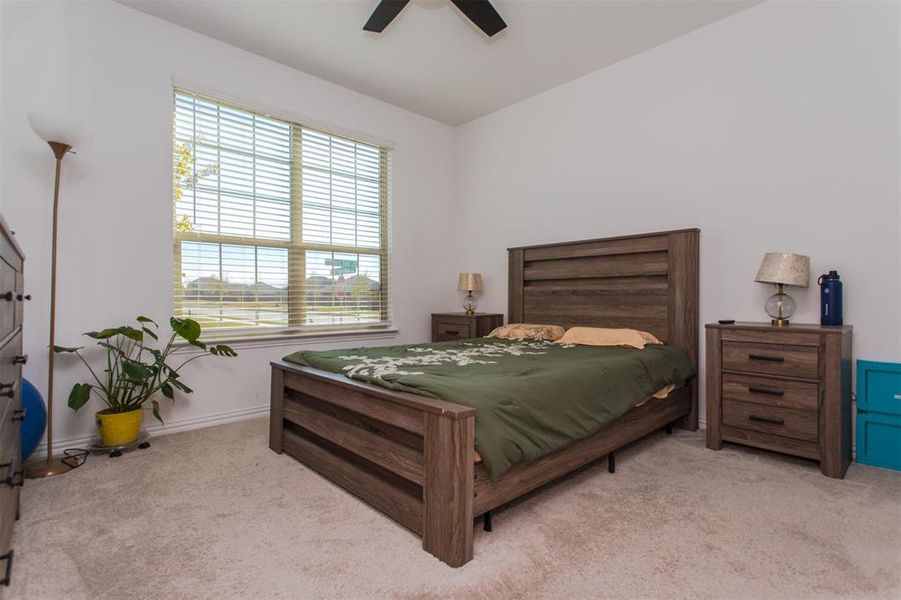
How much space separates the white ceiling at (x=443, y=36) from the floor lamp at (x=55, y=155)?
3.60ft

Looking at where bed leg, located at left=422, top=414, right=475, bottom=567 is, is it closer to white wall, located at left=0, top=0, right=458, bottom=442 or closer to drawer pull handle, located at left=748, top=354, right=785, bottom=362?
drawer pull handle, located at left=748, top=354, right=785, bottom=362

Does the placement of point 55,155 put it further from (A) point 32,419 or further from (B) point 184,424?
(B) point 184,424

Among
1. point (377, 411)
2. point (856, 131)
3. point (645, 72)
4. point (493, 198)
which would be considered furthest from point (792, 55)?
point (377, 411)

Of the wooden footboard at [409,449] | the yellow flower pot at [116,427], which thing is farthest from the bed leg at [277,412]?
the yellow flower pot at [116,427]

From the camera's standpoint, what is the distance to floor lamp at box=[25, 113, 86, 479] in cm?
228

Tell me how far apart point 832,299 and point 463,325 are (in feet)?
8.49

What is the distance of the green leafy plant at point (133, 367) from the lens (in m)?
2.56

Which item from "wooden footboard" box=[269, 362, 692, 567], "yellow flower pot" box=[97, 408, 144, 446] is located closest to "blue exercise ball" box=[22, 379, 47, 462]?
"yellow flower pot" box=[97, 408, 144, 446]

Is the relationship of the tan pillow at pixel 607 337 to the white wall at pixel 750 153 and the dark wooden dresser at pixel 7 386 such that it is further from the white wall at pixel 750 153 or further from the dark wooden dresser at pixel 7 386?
the dark wooden dresser at pixel 7 386

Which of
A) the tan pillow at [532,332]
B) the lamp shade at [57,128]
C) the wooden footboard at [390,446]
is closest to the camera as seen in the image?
the wooden footboard at [390,446]

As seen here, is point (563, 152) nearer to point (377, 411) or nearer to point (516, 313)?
point (516, 313)

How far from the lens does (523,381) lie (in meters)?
1.90

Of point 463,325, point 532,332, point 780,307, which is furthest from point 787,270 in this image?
point 463,325

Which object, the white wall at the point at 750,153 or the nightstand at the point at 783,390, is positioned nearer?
the nightstand at the point at 783,390
